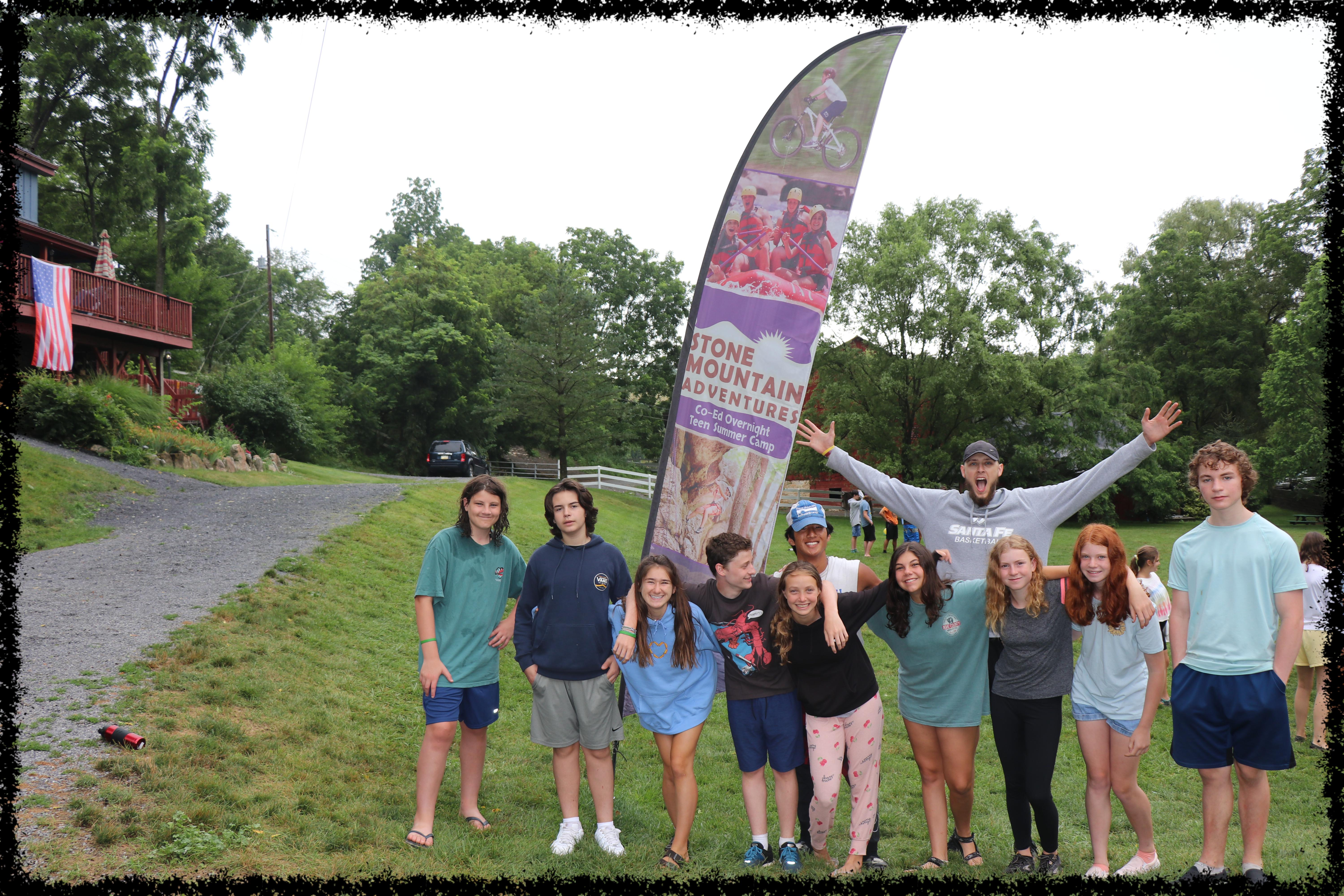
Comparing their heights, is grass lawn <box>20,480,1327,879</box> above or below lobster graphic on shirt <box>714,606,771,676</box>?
below

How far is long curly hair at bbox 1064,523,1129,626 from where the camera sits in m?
3.70

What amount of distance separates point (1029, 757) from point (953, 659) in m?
0.55

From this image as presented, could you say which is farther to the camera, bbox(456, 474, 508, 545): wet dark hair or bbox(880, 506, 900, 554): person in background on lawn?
bbox(880, 506, 900, 554): person in background on lawn

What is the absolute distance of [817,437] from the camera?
4758 millimetres

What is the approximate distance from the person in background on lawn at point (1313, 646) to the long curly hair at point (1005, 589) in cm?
382

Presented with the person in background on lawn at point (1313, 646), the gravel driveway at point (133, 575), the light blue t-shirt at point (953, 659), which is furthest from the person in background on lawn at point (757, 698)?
the person in background on lawn at point (1313, 646)

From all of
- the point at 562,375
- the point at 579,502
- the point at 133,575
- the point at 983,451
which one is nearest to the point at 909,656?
the point at 983,451

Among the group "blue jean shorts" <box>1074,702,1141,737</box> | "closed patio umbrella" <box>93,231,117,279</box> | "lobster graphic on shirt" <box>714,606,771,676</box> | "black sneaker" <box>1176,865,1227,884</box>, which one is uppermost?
"closed patio umbrella" <box>93,231,117,279</box>

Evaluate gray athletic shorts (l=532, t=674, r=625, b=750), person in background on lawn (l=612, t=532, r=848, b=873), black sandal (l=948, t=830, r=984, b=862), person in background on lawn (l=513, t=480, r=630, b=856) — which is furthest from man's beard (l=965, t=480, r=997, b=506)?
gray athletic shorts (l=532, t=674, r=625, b=750)

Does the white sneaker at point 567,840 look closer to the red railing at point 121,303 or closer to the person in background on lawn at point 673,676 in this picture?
the person in background on lawn at point 673,676

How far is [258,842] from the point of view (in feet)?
13.3

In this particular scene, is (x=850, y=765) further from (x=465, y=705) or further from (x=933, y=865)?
(x=465, y=705)

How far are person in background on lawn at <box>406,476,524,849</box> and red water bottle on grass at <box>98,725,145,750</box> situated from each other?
1686 mm

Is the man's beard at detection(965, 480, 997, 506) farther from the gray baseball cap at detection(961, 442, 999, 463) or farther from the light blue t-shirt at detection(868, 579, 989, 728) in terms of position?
the light blue t-shirt at detection(868, 579, 989, 728)
